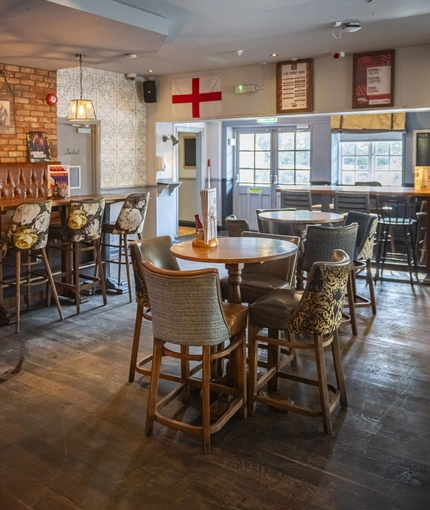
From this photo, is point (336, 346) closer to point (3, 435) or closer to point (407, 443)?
point (407, 443)

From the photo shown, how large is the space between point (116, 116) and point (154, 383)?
19.9ft

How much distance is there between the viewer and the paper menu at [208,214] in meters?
3.26

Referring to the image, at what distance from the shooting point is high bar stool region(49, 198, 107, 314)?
5023 millimetres

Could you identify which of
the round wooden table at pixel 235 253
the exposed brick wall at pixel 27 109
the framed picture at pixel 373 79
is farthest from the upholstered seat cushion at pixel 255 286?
the exposed brick wall at pixel 27 109

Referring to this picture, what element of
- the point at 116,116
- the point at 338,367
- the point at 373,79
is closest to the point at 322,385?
the point at 338,367

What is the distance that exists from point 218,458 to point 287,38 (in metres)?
4.65

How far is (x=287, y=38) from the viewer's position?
5.81 meters

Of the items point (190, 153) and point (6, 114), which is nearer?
point (6, 114)

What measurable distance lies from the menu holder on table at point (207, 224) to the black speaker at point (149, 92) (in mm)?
5460

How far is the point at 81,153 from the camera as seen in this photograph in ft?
25.3

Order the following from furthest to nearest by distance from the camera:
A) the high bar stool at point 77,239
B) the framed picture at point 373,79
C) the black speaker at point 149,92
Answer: the black speaker at point 149,92 < the framed picture at point 373,79 < the high bar stool at point 77,239

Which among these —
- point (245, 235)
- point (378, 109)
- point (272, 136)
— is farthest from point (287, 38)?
point (272, 136)

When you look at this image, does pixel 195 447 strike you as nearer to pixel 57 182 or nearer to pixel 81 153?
pixel 57 182

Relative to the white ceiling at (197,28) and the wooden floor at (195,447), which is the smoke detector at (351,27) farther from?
the wooden floor at (195,447)
